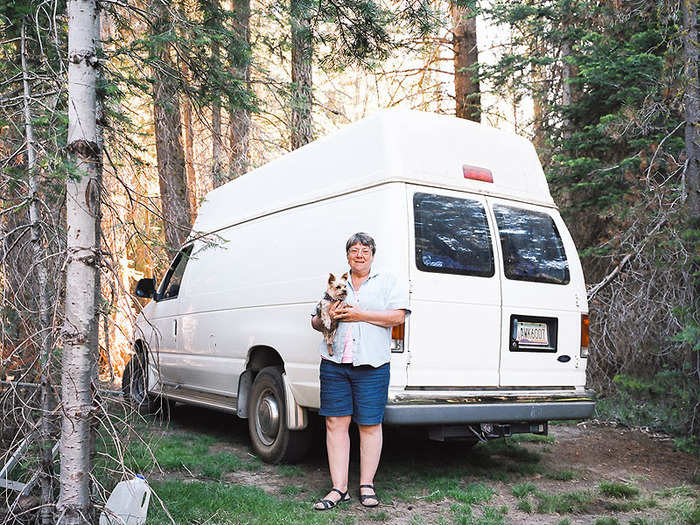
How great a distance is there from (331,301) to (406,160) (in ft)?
4.31

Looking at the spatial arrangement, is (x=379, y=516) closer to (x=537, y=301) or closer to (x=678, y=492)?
(x=537, y=301)

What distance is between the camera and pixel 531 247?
575 centimetres

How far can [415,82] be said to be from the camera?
14.7m

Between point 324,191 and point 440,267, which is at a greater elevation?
point 324,191

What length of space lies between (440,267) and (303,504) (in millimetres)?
2023

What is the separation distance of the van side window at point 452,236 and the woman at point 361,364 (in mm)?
449

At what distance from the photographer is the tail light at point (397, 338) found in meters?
4.88

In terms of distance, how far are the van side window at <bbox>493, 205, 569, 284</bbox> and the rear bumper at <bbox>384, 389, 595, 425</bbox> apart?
968 mm

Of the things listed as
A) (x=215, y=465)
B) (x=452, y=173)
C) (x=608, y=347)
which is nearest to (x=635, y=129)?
(x=608, y=347)

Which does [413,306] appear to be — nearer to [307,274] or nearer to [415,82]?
[307,274]

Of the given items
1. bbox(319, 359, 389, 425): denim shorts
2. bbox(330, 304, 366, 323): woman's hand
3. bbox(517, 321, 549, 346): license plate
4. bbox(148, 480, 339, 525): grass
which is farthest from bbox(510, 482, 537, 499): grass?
bbox(330, 304, 366, 323): woman's hand

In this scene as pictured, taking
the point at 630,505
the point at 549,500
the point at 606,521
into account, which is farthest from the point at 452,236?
the point at 630,505

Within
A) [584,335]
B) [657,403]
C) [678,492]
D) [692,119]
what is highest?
[692,119]

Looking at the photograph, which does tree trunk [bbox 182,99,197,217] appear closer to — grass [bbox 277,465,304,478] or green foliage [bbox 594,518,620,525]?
grass [bbox 277,465,304,478]
